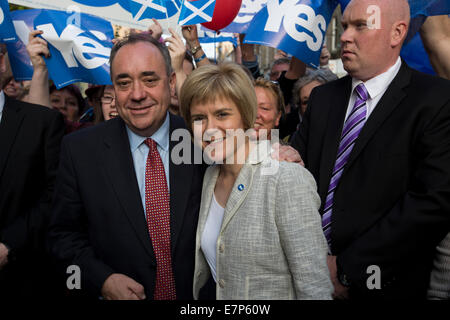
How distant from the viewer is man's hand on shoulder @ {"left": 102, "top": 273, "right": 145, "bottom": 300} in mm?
1992

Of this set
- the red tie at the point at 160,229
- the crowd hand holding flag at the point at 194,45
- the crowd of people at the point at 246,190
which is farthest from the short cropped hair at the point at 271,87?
the red tie at the point at 160,229

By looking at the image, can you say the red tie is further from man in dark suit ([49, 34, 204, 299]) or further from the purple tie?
the purple tie

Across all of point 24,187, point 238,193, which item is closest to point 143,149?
point 238,193

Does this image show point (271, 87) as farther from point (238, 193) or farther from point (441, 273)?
point (441, 273)

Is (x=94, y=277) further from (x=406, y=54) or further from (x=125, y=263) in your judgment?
(x=406, y=54)

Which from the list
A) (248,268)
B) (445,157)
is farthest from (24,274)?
(445,157)

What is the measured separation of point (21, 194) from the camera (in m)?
2.61

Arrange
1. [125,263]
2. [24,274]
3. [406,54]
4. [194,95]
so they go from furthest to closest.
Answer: [406,54] < [24,274] < [125,263] < [194,95]

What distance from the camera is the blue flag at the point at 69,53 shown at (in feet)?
10.8

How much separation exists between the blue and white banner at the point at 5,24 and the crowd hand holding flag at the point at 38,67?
20 cm

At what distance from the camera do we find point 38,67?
3271mm

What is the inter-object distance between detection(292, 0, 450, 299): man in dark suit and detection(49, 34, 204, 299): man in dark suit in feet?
2.65

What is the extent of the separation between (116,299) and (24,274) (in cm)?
112

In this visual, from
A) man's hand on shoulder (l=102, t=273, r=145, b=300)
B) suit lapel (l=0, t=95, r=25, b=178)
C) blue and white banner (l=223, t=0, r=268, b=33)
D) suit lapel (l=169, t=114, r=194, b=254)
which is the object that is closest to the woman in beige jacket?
suit lapel (l=169, t=114, r=194, b=254)
